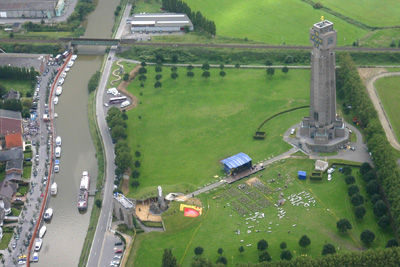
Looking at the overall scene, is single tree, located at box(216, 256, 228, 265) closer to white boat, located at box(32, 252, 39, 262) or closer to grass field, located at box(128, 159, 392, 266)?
grass field, located at box(128, 159, 392, 266)

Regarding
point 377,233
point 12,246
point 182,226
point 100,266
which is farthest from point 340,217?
point 12,246

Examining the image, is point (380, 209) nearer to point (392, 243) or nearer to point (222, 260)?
point (392, 243)

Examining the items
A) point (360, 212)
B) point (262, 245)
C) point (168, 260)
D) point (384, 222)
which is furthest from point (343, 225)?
point (168, 260)

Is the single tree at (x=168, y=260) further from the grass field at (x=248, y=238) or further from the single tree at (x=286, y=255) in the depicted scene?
the single tree at (x=286, y=255)

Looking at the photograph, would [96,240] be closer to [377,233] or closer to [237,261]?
[237,261]

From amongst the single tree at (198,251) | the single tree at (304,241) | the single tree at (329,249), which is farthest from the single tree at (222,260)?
the single tree at (329,249)
